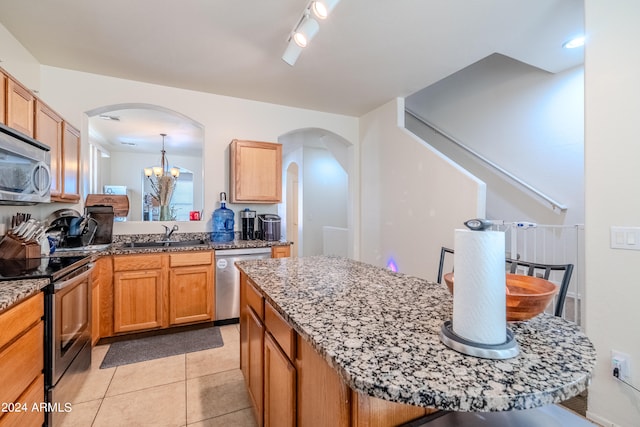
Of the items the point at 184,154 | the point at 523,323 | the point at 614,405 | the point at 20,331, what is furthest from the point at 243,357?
the point at 184,154

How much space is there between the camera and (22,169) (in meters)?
1.82

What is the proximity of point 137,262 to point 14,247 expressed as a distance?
89cm

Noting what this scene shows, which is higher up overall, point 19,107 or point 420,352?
point 19,107

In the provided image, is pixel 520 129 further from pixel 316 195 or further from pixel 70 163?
pixel 70 163

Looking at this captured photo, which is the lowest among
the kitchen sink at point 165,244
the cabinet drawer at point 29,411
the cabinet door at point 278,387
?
the cabinet drawer at point 29,411

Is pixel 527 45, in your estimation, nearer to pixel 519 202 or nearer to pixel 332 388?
pixel 519 202

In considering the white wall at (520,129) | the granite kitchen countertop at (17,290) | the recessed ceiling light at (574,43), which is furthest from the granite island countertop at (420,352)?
the white wall at (520,129)

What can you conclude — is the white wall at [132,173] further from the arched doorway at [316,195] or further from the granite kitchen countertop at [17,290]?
the granite kitchen countertop at [17,290]

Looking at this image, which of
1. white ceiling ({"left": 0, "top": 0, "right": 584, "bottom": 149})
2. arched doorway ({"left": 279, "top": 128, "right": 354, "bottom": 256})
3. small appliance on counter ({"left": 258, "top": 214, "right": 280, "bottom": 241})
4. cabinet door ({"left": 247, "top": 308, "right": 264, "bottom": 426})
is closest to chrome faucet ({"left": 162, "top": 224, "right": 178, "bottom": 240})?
small appliance on counter ({"left": 258, "top": 214, "right": 280, "bottom": 241})

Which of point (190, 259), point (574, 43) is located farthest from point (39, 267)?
point (574, 43)

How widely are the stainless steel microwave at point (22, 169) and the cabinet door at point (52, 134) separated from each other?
284mm

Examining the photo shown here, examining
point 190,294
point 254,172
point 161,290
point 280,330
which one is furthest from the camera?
→ point 254,172

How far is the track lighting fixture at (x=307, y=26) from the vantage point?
1728 mm

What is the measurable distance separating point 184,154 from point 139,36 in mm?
5875
